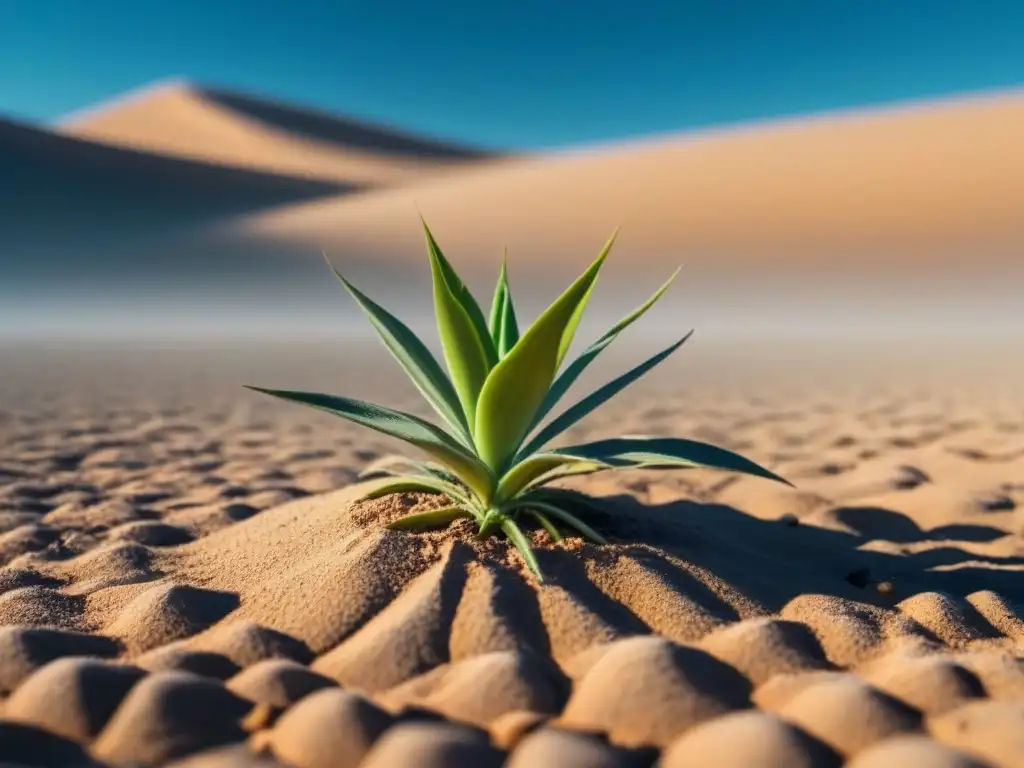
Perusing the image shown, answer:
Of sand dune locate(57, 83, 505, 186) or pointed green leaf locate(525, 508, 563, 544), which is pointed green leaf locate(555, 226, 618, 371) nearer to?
pointed green leaf locate(525, 508, 563, 544)

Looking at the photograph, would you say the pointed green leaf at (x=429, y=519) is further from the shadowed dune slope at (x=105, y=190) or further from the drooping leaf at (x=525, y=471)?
the shadowed dune slope at (x=105, y=190)

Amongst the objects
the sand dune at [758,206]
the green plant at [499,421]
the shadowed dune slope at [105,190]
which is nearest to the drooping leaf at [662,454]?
the green plant at [499,421]

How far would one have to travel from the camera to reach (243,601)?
1.85 m

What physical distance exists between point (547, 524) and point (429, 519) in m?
0.27

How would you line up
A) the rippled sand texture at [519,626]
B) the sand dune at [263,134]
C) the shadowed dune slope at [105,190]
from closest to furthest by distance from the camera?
the rippled sand texture at [519,626], the shadowed dune slope at [105,190], the sand dune at [263,134]

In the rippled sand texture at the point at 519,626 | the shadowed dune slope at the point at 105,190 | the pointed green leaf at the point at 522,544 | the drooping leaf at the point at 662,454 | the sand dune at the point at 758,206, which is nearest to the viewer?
the rippled sand texture at the point at 519,626

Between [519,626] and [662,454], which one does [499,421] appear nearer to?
[662,454]

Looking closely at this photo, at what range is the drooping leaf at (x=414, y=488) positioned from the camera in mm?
2055

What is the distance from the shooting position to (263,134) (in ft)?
143

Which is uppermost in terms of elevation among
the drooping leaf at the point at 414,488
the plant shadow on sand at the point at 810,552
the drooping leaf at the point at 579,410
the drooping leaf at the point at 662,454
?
the drooping leaf at the point at 579,410

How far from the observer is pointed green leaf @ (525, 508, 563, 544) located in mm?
1883

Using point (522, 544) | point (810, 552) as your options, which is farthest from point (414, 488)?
point (810, 552)

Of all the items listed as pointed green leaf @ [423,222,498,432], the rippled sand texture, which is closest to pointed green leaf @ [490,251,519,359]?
pointed green leaf @ [423,222,498,432]

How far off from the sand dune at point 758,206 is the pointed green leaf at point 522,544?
13.4 m
